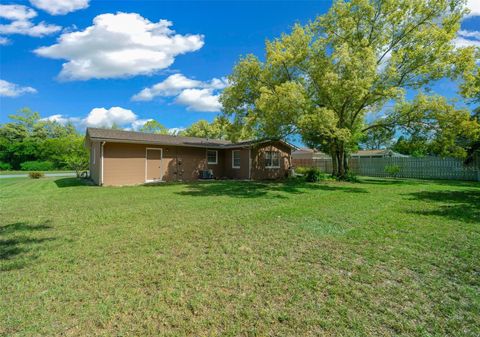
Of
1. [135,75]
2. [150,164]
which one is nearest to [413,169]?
[150,164]

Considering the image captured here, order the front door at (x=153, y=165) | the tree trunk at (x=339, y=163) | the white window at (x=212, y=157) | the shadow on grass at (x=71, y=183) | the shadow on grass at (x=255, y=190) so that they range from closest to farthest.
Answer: the shadow on grass at (x=255, y=190)
the shadow on grass at (x=71, y=183)
the front door at (x=153, y=165)
the tree trunk at (x=339, y=163)
the white window at (x=212, y=157)

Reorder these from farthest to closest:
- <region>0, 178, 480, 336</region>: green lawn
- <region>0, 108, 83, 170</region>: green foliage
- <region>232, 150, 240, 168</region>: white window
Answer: <region>0, 108, 83, 170</region>: green foliage → <region>232, 150, 240, 168</region>: white window → <region>0, 178, 480, 336</region>: green lawn

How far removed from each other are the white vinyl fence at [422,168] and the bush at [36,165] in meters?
34.2

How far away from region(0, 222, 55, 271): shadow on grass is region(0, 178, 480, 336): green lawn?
0.11 feet

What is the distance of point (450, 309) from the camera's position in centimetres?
269

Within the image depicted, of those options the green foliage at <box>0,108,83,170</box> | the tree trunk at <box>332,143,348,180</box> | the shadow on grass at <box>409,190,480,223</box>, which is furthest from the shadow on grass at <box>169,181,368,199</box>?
the green foliage at <box>0,108,83,170</box>

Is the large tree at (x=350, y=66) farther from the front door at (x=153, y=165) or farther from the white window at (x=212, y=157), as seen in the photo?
the front door at (x=153, y=165)

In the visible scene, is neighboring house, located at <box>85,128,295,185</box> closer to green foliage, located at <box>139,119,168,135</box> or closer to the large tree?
the large tree

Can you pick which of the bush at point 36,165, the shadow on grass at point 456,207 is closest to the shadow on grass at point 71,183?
the shadow on grass at point 456,207

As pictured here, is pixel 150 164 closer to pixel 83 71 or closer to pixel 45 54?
pixel 45 54

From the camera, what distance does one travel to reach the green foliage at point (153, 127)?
143 ft

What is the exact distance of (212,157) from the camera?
19031 millimetres

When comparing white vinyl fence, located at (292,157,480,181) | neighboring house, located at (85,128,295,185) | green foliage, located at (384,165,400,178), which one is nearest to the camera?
neighboring house, located at (85,128,295,185)

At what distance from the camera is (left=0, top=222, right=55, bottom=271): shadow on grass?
3.95 metres
